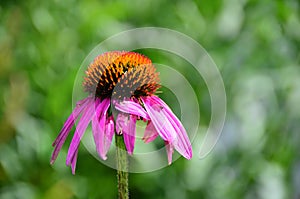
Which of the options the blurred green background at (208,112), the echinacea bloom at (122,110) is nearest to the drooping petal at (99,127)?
the echinacea bloom at (122,110)

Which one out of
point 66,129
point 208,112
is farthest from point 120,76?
point 208,112

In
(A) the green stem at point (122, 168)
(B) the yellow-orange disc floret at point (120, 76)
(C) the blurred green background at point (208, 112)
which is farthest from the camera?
(C) the blurred green background at point (208, 112)

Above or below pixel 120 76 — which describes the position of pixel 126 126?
below

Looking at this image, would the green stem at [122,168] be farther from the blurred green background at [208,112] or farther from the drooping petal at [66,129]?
the blurred green background at [208,112]

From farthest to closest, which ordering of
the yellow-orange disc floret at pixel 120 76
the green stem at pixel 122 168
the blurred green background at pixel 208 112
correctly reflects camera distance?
1. the blurred green background at pixel 208 112
2. the yellow-orange disc floret at pixel 120 76
3. the green stem at pixel 122 168

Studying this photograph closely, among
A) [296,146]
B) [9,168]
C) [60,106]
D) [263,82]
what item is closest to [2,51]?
[60,106]

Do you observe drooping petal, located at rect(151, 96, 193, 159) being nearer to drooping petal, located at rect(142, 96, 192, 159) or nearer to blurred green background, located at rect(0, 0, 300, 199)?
drooping petal, located at rect(142, 96, 192, 159)

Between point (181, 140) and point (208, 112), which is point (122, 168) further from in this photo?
point (208, 112)
